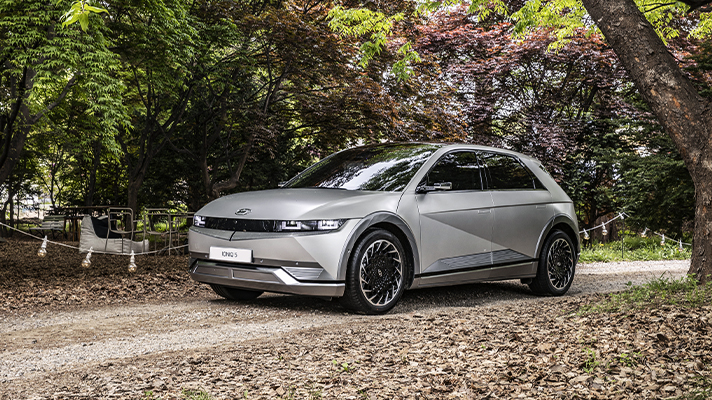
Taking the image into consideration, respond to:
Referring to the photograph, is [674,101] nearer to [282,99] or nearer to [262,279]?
[262,279]

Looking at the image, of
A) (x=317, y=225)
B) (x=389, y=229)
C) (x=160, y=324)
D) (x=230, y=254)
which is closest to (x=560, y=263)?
(x=389, y=229)

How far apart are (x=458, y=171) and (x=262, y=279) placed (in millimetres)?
2459

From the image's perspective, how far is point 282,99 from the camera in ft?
43.7

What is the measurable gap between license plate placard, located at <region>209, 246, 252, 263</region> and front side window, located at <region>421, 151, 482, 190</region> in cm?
191

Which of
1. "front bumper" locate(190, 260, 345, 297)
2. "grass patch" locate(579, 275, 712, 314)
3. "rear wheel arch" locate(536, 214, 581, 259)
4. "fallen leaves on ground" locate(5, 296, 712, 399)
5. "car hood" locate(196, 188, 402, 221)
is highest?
"car hood" locate(196, 188, 402, 221)

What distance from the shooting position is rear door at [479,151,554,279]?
661cm

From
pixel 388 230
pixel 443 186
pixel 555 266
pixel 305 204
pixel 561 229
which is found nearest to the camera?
pixel 305 204


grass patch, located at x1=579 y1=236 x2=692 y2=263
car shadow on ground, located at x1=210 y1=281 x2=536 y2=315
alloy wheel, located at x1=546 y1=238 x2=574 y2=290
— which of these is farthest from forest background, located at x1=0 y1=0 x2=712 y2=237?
alloy wheel, located at x1=546 y1=238 x2=574 y2=290

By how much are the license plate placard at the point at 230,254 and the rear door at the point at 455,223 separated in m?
1.67

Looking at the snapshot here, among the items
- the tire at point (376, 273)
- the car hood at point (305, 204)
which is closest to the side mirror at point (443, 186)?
the car hood at point (305, 204)

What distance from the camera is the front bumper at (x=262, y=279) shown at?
5.21m

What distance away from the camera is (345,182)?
20.0ft

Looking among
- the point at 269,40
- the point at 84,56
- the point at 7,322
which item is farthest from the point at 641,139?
the point at 7,322

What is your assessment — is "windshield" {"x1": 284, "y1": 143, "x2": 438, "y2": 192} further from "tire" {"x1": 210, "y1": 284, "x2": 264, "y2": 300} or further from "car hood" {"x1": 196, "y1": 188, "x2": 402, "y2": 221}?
"tire" {"x1": 210, "y1": 284, "x2": 264, "y2": 300}
